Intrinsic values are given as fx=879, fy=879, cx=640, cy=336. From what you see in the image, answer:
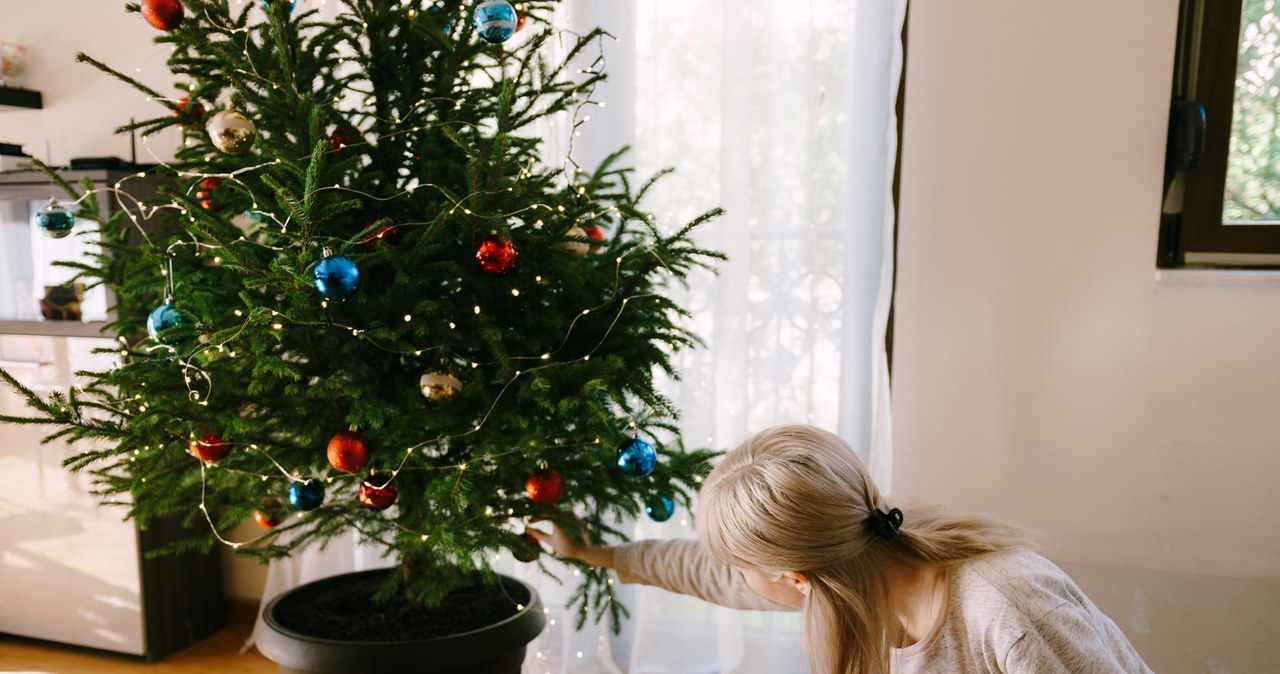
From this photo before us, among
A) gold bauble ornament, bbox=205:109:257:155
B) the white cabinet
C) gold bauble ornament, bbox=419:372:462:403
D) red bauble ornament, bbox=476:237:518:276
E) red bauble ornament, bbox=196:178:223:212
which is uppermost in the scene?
gold bauble ornament, bbox=205:109:257:155

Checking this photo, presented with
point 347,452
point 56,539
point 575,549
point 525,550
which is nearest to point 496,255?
point 347,452

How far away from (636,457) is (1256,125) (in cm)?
146

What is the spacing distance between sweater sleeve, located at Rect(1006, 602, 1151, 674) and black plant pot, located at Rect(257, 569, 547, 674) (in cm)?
79

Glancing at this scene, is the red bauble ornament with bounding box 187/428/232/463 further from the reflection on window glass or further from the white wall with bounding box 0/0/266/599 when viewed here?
the reflection on window glass

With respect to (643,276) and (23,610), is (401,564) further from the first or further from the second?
(23,610)

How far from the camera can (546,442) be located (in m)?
1.36

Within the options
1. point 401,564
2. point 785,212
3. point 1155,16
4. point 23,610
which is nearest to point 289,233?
point 401,564

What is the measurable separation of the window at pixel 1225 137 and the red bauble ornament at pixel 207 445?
5.89 ft

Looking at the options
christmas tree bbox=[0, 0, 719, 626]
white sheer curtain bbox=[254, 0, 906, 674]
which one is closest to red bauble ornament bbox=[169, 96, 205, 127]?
christmas tree bbox=[0, 0, 719, 626]

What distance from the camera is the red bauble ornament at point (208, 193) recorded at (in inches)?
55.6

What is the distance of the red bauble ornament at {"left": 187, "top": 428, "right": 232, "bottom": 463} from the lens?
1.24 meters

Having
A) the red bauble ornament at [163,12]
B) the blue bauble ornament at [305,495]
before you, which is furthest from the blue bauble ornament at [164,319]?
the red bauble ornament at [163,12]

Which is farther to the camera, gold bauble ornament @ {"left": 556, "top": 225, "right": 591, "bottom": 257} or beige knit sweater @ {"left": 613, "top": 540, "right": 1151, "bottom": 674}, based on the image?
gold bauble ornament @ {"left": 556, "top": 225, "right": 591, "bottom": 257}

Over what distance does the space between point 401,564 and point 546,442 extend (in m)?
0.43
